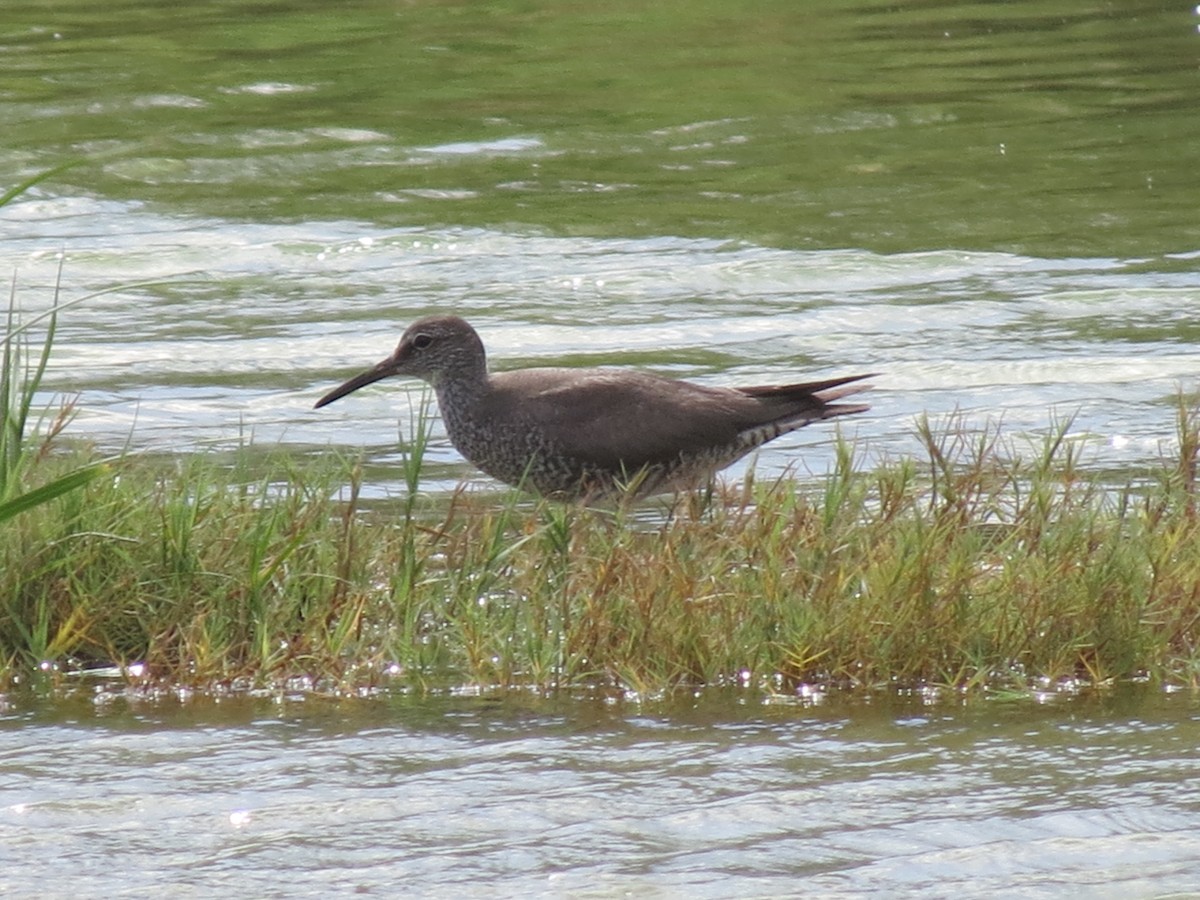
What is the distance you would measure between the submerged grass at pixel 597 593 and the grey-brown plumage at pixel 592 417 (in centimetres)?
102

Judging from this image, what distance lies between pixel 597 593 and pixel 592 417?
1907 mm

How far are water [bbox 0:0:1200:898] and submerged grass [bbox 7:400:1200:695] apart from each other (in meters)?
0.19

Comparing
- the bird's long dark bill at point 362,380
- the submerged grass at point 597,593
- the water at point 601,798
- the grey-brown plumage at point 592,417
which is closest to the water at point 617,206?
the grey-brown plumage at point 592,417

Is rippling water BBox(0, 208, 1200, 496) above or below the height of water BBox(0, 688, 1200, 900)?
above

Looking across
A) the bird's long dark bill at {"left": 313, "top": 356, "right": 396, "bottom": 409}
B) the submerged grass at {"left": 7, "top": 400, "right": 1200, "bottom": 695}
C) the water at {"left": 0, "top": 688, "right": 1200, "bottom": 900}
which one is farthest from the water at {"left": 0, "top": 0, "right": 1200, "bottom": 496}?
the water at {"left": 0, "top": 688, "right": 1200, "bottom": 900}

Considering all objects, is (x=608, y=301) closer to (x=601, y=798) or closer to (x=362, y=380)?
(x=362, y=380)

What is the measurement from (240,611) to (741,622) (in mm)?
1440

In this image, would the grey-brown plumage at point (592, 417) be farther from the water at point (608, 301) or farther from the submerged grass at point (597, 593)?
the submerged grass at point (597, 593)

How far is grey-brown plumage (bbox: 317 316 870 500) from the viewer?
7859 millimetres

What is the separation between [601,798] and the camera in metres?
4.95

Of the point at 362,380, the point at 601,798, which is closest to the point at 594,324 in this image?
the point at 362,380

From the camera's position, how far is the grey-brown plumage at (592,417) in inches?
309

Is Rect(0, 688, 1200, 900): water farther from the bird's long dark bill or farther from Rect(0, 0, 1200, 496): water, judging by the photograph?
the bird's long dark bill

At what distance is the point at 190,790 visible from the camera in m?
5.05
